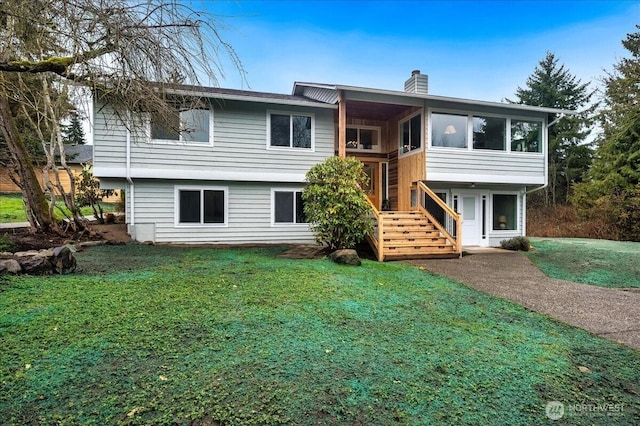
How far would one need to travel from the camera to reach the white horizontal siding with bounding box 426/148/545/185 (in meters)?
10.9

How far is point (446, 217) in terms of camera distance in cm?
1149

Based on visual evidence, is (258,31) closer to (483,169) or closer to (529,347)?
(529,347)

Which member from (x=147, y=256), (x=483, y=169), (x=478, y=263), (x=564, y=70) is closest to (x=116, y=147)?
(x=147, y=256)

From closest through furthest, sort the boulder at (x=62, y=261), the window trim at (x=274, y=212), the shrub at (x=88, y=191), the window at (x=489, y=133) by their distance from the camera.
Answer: the boulder at (x=62, y=261)
the window trim at (x=274, y=212)
the window at (x=489, y=133)
the shrub at (x=88, y=191)

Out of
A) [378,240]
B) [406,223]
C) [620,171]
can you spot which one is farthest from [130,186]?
[620,171]

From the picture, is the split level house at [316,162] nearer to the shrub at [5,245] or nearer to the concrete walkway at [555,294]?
the concrete walkway at [555,294]

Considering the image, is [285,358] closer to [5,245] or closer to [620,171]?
[5,245]

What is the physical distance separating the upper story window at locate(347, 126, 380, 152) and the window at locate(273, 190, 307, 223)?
313cm

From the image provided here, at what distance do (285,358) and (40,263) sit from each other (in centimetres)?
479

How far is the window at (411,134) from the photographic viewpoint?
11147 mm

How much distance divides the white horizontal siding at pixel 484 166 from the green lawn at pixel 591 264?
2.54 m

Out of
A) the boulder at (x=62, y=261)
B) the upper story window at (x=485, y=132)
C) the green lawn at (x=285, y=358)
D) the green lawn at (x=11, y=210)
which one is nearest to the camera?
the green lawn at (x=285, y=358)

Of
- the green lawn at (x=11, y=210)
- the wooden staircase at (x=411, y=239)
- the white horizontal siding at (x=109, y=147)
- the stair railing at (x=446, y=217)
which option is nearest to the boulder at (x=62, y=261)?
the white horizontal siding at (x=109, y=147)

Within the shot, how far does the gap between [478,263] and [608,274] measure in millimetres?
2654
